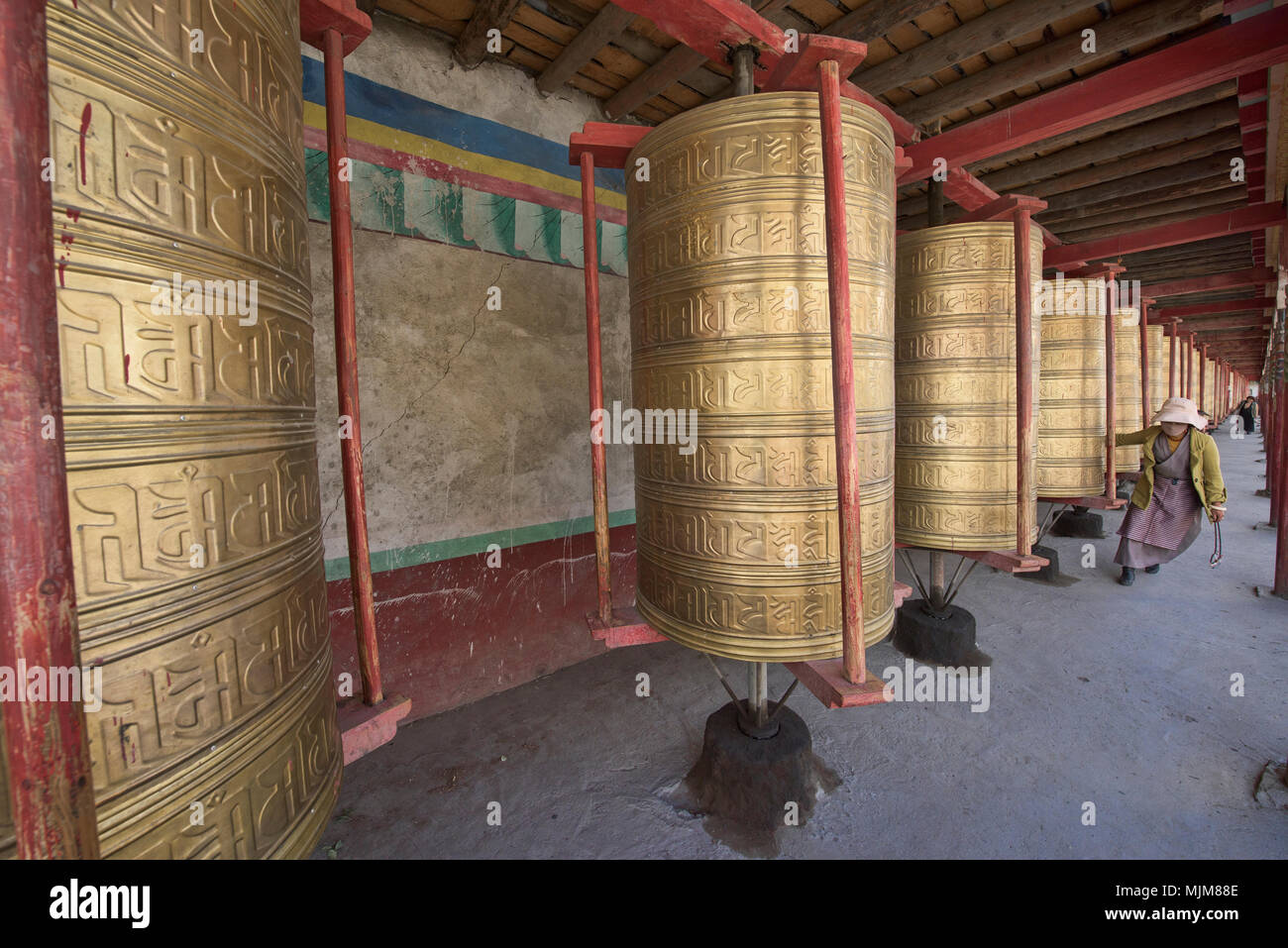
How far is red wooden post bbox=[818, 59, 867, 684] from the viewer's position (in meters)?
1.79

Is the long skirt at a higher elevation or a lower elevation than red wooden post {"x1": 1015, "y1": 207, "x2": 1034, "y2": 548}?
lower

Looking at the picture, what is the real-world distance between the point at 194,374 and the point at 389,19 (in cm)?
352

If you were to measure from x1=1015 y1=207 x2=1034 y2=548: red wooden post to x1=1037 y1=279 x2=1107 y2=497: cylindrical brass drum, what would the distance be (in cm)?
208

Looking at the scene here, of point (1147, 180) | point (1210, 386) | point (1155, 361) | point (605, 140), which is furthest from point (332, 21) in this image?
point (1210, 386)

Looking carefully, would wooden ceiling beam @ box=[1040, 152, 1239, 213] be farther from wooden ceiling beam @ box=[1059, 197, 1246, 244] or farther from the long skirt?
the long skirt

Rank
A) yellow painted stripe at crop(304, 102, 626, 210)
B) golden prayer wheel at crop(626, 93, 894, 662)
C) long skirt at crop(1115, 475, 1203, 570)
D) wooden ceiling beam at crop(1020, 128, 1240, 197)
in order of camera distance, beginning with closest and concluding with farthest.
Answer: golden prayer wheel at crop(626, 93, 894, 662) → yellow painted stripe at crop(304, 102, 626, 210) → wooden ceiling beam at crop(1020, 128, 1240, 197) → long skirt at crop(1115, 475, 1203, 570)

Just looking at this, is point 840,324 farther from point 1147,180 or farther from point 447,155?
point 1147,180

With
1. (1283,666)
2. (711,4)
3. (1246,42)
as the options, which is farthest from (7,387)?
(1283,666)

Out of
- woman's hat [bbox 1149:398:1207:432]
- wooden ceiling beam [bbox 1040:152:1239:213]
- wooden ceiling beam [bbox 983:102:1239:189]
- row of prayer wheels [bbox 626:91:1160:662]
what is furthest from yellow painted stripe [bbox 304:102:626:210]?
woman's hat [bbox 1149:398:1207:432]

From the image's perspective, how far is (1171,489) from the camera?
559 centimetres

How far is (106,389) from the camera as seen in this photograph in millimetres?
848

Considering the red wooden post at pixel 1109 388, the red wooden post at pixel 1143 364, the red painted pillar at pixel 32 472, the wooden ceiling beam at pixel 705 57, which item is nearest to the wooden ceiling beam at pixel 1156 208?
the red wooden post at pixel 1143 364

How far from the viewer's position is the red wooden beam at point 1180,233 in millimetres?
4996
